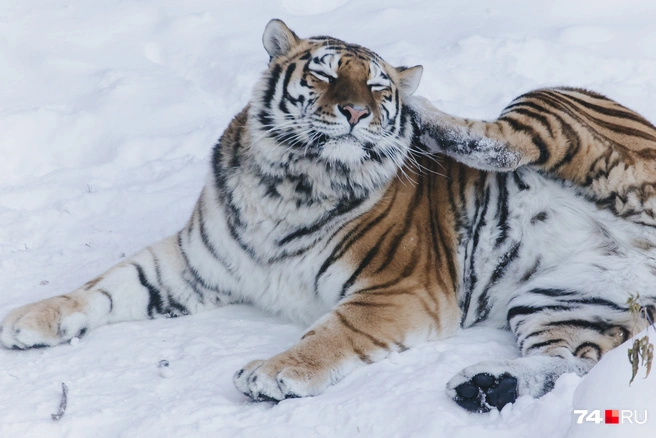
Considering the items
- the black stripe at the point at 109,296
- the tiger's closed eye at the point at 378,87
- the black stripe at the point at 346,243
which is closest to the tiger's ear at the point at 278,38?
the tiger's closed eye at the point at 378,87

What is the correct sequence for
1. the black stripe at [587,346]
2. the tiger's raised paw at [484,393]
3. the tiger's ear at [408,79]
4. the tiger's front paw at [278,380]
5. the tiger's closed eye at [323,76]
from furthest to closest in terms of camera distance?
the tiger's ear at [408,79] → the tiger's closed eye at [323,76] → the black stripe at [587,346] → the tiger's front paw at [278,380] → the tiger's raised paw at [484,393]

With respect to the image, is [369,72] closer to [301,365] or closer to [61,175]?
[301,365]

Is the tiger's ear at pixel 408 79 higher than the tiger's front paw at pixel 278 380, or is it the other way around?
the tiger's ear at pixel 408 79

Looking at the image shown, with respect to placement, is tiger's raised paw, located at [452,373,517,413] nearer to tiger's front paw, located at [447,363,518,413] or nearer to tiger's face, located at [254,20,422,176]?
tiger's front paw, located at [447,363,518,413]

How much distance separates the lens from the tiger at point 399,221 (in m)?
2.92

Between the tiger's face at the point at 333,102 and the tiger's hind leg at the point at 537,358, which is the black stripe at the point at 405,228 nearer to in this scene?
the tiger's face at the point at 333,102

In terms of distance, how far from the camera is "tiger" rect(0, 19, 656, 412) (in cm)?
292

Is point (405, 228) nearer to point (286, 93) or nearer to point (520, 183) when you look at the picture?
point (520, 183)

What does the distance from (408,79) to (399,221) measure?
612mm

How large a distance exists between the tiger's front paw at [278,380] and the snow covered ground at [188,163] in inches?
1.6

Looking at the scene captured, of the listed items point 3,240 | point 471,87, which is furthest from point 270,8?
point 3,240

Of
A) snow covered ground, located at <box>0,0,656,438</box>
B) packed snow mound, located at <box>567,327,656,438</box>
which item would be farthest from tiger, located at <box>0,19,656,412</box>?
packed snow mound, located at <box>567,327,656,438</box>

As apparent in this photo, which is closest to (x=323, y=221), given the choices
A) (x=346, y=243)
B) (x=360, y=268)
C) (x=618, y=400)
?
(x=346, y=243)

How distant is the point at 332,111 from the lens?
9.55 ft
